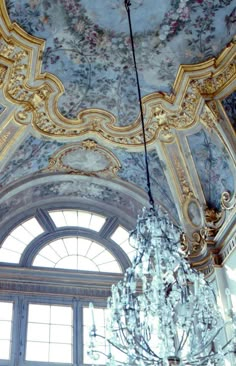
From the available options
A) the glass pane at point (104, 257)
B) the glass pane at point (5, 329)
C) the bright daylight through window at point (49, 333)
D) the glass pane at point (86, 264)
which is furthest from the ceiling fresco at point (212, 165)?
the glass pane at point (5, 329)

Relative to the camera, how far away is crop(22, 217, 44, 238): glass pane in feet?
35.7

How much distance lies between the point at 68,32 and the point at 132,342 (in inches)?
192

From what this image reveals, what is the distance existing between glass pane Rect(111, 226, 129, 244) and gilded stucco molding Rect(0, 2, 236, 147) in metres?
2.09

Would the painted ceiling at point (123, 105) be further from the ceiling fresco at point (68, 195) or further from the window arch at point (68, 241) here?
the window arch at point (68, 241)

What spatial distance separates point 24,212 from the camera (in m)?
11.0

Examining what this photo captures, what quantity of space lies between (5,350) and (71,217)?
322cm

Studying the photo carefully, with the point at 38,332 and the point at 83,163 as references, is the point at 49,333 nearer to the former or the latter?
the point at 38,332

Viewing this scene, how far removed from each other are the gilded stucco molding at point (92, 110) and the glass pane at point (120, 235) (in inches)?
82.3

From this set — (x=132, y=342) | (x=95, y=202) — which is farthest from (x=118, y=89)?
(x=132, y=342)

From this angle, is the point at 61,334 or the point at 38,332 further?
the point at 61,334

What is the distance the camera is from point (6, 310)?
9.59 meters

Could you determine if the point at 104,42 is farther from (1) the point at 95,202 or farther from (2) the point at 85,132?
(1) the point at 95,202

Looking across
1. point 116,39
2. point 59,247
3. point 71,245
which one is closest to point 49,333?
point 59,247

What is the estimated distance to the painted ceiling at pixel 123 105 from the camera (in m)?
8.35
